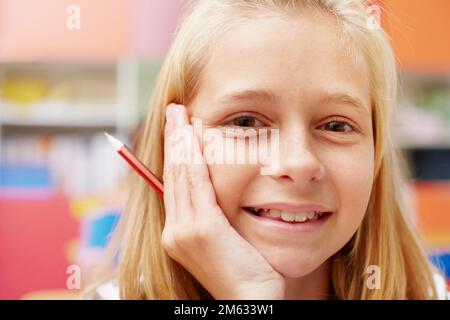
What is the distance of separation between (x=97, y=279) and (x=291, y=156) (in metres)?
0.39

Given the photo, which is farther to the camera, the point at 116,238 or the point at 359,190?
Result: the point at 116,238

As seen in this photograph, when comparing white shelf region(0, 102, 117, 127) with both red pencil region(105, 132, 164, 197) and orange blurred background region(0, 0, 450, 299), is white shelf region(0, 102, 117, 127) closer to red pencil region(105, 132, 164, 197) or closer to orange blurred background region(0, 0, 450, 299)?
orange blurred background region(0, 0, 450, 299)

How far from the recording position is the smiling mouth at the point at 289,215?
1.80 feet

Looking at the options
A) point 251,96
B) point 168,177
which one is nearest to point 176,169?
point 168,177

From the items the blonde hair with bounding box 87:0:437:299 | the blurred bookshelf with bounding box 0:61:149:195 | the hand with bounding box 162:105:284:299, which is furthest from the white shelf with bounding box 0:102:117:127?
the hand with bounding box 162:105:284:299

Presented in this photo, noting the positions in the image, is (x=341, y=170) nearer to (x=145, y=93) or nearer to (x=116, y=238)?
(x=116, y=238)

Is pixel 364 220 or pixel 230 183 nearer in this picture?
pixel 230 183

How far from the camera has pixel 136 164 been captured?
22.2 inches

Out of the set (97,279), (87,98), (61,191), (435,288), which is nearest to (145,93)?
(87,98)

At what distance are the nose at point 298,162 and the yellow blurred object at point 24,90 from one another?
1802 millimetres

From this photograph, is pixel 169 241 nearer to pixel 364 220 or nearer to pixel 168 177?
pixel 168 177

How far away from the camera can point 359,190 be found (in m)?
0.55

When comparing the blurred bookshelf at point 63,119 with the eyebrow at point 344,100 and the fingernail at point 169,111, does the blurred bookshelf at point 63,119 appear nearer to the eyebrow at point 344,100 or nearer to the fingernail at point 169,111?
the fingernail at point 169,111

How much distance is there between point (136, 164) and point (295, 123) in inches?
6.6
